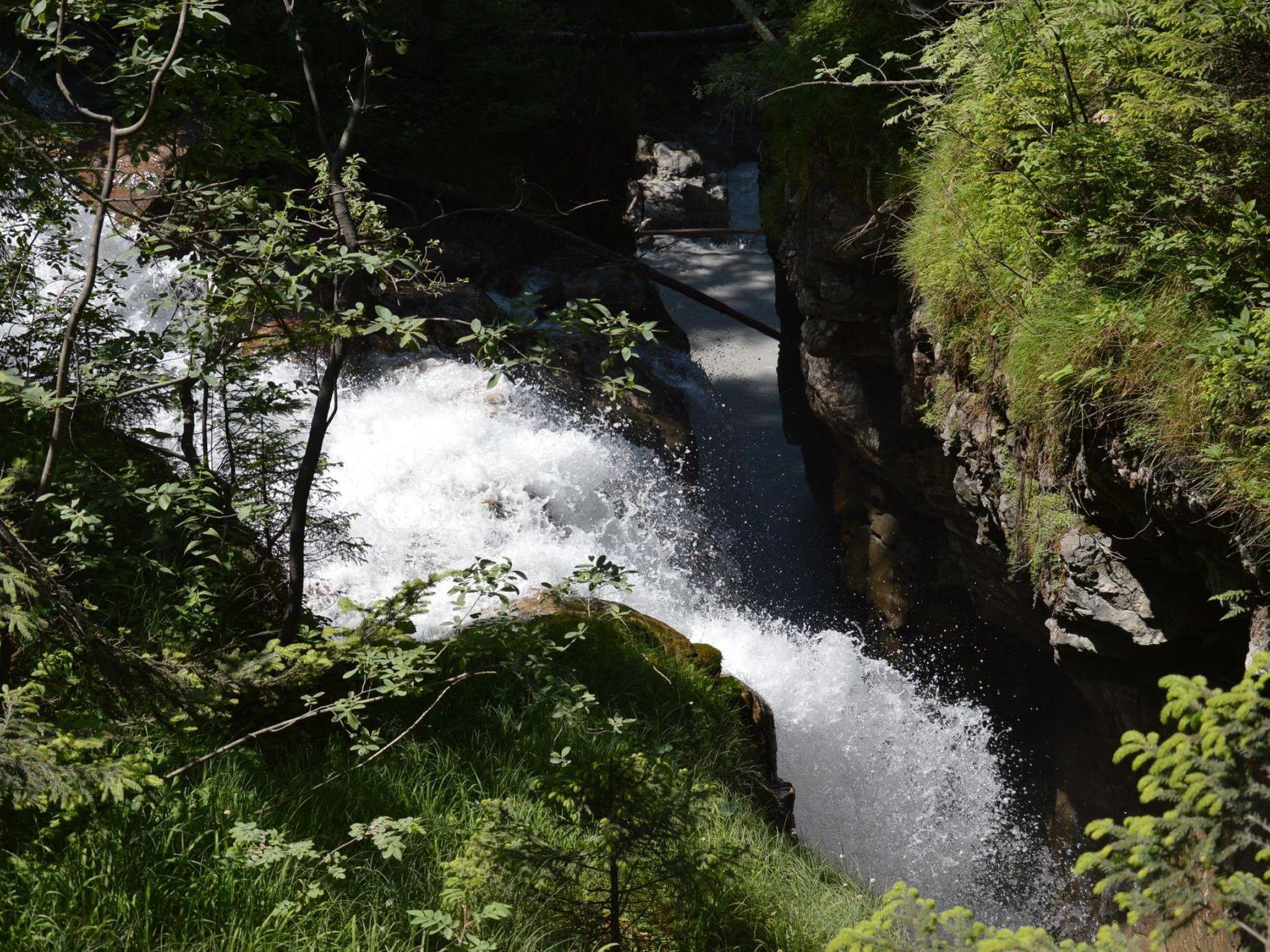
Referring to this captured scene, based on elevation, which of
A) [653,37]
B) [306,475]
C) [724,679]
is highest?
[653,37]

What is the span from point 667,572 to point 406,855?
512cm

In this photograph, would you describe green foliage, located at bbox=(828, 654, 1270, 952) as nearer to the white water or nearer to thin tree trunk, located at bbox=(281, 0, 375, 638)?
thin tree trunk, located at bbox=(281, 0, 375, 638)

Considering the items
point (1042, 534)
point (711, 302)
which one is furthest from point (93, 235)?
point (711, 302)

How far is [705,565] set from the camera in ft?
27.8

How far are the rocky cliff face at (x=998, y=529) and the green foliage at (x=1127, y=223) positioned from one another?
237mm

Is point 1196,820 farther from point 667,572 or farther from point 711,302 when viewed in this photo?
point 711,302

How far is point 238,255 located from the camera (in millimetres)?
2498

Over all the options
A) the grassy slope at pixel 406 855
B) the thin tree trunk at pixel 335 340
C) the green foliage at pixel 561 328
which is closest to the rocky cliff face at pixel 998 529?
the grassy slope at pixel 406 855

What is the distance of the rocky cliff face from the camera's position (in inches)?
156

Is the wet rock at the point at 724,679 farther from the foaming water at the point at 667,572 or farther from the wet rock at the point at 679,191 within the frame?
the wet rock at the point at 679,191

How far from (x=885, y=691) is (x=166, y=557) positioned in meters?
5.67

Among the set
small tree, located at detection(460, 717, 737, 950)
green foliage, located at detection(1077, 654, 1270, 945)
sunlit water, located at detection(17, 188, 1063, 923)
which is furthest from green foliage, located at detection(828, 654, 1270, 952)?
sunlit water, located at detection(17, 188, 1063, 923)

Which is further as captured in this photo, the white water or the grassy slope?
the white water

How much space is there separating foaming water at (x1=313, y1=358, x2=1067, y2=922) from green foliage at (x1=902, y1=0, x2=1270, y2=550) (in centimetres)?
281
